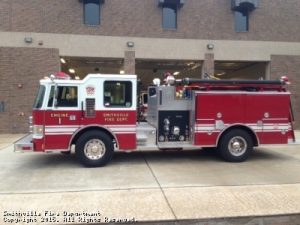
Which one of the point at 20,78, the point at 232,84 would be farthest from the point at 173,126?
the point at 20,78

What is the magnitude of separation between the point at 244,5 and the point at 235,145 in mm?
11135

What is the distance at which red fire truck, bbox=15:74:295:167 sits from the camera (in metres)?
8.45

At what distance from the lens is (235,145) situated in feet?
30.9

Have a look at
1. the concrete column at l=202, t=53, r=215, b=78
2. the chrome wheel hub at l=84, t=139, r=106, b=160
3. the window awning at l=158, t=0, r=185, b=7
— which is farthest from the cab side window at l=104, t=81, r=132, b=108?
the concrete column at l=202, t=53, r=215, b=78

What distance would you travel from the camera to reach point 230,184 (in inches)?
271

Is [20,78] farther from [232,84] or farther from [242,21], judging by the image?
[242,21]

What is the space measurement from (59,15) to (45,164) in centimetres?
1034

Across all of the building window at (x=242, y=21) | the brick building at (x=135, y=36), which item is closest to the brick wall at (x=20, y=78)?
the brick building at (x=135, y=36)

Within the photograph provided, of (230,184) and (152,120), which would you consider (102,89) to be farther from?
(230,184)

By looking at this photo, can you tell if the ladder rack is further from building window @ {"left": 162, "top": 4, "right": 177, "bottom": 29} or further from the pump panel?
building window @ {"left": 162, "top": 4, "right": 177, "bottom": 29}

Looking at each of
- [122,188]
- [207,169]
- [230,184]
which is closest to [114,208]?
[122,188]

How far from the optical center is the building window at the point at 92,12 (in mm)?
17375

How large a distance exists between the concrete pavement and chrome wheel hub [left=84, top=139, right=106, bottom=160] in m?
0.37

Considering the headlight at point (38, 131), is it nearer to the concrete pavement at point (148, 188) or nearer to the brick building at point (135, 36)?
the concrete pavement at point (148, 188)
